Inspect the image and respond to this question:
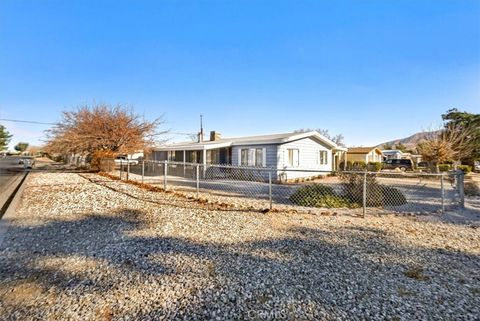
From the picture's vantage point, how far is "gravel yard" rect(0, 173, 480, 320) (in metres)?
2.61

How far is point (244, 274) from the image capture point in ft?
11.0

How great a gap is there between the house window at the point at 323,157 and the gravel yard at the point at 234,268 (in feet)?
40.6

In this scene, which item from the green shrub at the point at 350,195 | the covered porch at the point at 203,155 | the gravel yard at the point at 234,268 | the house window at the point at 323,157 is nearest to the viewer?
the gravel yard at the point at 234,268

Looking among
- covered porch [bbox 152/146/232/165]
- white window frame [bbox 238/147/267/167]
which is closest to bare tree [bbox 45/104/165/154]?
covered porch [bbox 152/146/232/165]

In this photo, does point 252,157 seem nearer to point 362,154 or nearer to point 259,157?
point 259,157

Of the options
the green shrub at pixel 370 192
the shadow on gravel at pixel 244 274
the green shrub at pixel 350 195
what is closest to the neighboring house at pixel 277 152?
the green shrub at pixel 350 195

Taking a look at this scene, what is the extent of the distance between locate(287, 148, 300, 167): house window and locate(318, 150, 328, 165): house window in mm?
3107

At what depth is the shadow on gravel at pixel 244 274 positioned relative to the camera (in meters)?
2.64

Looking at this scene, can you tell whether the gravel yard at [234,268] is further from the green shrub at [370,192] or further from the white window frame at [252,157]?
the white window frame at [252,157]

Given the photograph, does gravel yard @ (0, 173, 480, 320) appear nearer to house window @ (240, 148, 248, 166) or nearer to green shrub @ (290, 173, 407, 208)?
green shrub @ (290, 173, 407, 208)

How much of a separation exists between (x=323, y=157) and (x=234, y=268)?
1688cm

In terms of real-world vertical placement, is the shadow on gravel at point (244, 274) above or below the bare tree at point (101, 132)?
below

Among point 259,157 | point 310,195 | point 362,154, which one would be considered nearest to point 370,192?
point 310,195

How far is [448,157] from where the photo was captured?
65.7ft
